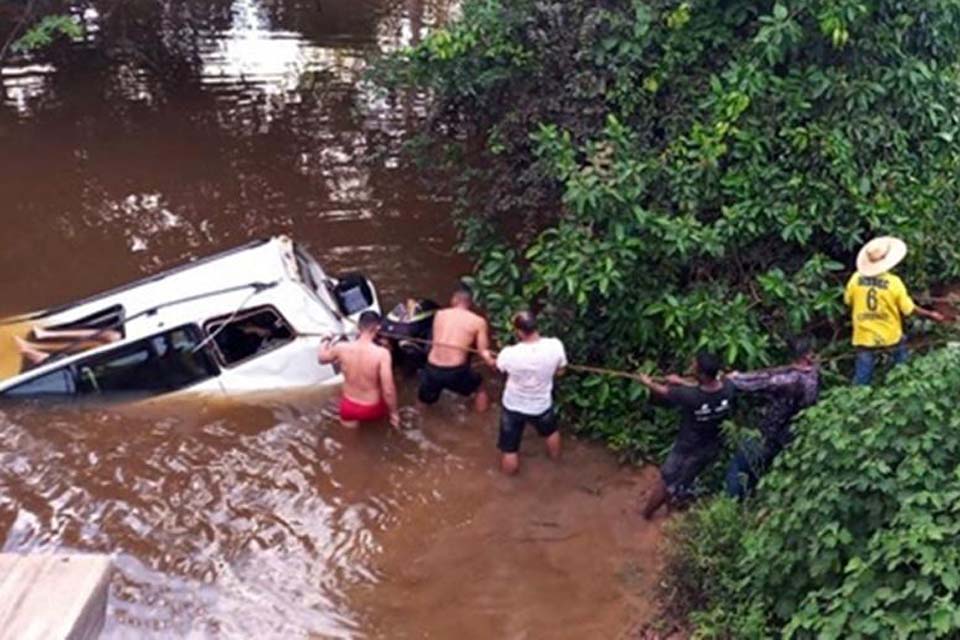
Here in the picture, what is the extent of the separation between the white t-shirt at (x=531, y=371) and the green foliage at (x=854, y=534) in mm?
1949

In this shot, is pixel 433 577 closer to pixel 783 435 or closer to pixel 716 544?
pixel 716 544

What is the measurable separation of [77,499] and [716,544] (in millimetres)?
5066

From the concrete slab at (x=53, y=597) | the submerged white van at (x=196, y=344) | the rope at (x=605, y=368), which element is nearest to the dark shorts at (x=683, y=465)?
the rope at (x=605, y=368)

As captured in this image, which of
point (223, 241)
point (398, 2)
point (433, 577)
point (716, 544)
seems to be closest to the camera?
point (716, 544)

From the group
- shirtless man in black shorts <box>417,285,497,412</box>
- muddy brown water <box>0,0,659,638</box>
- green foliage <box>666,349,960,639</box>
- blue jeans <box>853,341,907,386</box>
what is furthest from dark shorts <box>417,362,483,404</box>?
blue jeans <box>853,341,907,386</box>

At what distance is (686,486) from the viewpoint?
7.59 metres

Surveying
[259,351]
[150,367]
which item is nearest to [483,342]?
[259,351]

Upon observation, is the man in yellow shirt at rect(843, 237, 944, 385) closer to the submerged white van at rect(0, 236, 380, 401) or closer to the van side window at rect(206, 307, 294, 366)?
the submerged white van at rect(0, 236, 380, 401)

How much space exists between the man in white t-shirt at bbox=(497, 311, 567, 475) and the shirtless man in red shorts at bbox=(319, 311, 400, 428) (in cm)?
106

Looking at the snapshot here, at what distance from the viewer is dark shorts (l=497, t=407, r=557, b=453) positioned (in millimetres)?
8141

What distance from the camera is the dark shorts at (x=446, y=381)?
8852 millimetres

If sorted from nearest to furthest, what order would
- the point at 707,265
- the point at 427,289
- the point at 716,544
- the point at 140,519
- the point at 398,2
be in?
the point at 716,544 → the point at 140,519 → the point at 707,265 → the point at 427,289 → the point at 398,2

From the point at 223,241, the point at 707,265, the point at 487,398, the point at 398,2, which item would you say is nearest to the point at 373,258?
the point at 223,241

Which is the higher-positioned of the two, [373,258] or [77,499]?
[373,258]
